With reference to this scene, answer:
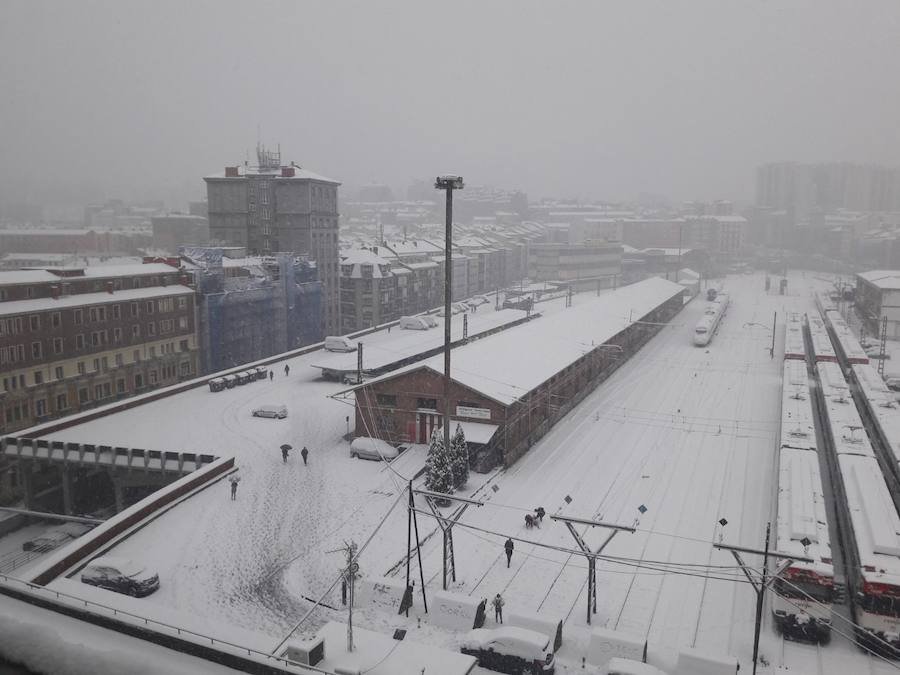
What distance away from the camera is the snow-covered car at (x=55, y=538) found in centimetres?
2262

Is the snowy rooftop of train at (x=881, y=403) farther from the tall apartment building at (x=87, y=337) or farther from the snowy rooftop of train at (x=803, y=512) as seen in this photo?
the tall apartment building at (x=87, y=337)

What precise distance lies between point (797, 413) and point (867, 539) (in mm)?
12454

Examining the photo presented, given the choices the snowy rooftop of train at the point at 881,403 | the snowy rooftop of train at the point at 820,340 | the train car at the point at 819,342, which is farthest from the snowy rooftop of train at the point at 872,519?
the snowy rooftop of train at the point at 820,340

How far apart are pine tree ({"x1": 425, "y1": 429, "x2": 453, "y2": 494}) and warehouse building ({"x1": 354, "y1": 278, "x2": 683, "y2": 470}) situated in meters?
2.96

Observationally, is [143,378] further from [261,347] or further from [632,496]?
[632,496]

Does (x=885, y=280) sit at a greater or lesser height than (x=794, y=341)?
greater

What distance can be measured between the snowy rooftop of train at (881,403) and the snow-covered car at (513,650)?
15.0 metres

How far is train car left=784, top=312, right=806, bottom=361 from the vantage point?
40.6 m

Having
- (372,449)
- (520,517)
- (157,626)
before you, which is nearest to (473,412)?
(372,449)

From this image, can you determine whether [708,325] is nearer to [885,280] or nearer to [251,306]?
[885,280]

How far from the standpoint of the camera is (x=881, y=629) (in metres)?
13.4

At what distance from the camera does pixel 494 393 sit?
24.4m

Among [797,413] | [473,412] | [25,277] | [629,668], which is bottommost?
[629,668]

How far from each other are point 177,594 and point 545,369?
A: 56.4 feet
